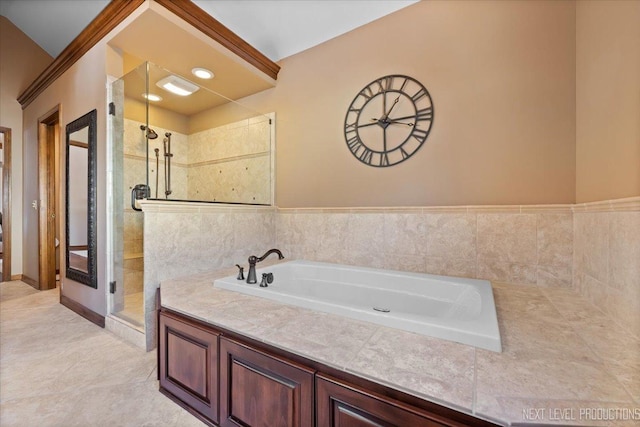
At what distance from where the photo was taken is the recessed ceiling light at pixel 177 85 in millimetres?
2342

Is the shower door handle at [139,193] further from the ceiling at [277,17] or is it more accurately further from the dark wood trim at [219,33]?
the ceiling at [277,17]

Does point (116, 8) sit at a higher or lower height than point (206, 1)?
lower

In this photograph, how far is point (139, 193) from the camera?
2.07 metres

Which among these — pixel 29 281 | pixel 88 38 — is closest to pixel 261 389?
pixel 88 38

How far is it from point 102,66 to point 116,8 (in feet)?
1.63

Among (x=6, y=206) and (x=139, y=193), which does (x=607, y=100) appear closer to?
(x=139, y=193)

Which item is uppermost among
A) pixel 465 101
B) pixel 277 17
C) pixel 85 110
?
pixel 277 17

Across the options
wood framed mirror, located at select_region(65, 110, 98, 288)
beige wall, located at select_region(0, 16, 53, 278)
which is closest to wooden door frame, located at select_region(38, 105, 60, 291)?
beige wall, located at select_region(0, 16, 53, 278)

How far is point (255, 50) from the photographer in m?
2.43

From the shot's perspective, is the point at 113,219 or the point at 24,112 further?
the point at 24,112

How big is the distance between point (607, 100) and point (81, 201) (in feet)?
12.4

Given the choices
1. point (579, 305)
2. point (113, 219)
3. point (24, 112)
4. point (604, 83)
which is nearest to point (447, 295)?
point (579, 305)

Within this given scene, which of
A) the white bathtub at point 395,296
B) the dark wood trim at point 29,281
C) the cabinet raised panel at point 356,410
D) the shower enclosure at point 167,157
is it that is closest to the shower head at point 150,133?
the shower enclosure at point 167,157

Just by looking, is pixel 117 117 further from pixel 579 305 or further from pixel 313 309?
pixel 579 305
